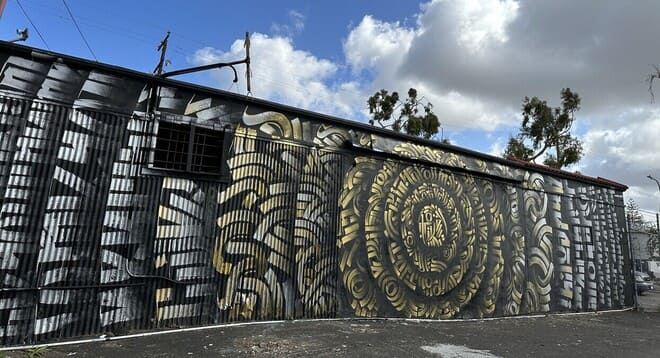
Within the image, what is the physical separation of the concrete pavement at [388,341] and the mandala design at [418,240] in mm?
520

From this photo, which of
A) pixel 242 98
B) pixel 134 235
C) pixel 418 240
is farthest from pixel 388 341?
pixel 242 98

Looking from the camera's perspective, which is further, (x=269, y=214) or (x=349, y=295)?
(x=349, y=295)

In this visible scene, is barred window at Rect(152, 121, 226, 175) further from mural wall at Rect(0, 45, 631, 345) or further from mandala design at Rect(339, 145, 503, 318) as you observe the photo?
mandala design at Rect(339, 145, 503, 318)

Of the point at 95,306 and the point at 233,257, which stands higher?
the point at 233,257

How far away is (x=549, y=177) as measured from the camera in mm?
11133

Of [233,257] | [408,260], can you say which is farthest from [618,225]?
[233,257]

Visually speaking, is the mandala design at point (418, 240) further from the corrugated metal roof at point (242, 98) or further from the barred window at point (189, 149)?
the barred window at point (189, 149)

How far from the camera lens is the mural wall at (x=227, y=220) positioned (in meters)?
4.92

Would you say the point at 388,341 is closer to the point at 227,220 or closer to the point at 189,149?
the point at 227,220

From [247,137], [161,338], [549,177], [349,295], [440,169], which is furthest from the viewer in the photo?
[549,177]

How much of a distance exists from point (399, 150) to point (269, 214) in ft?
11.9

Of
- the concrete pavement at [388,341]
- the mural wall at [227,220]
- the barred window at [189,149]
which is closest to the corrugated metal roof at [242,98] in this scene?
the mural wall at [227,220]

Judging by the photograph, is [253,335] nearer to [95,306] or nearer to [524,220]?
[95,306]

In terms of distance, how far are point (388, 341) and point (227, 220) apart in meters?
3.47
